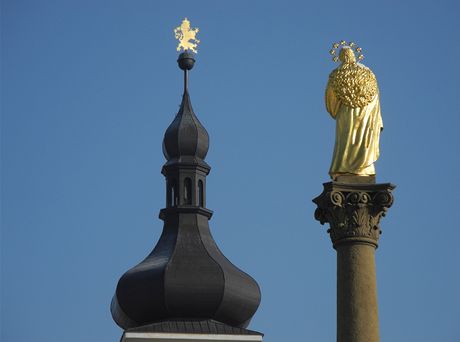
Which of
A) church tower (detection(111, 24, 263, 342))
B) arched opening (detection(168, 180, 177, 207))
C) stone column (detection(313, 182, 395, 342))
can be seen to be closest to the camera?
stone column (detection(313, 182, 395, 342))

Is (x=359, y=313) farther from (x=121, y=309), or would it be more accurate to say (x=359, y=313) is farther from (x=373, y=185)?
(x=121, y=309)

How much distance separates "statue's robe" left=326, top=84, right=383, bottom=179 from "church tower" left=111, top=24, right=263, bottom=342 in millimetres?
34980

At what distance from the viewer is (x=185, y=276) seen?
219 feet

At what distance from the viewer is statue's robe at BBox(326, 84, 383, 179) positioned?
30.7 meters

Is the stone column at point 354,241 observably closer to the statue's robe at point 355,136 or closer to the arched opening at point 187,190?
the statue's robe at point 355,136

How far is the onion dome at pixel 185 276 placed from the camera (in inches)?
2613

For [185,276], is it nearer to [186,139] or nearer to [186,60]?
[186,139]

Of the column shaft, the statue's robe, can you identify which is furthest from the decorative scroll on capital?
the statue's robe

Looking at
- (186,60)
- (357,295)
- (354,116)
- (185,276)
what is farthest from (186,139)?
(357,295)

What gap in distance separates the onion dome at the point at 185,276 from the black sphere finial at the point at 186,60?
4754 millimetres

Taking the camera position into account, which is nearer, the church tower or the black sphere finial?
the church tower

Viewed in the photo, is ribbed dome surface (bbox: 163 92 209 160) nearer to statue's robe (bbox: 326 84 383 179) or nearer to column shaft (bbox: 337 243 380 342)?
statue's robe (bbox: 326 84 383 179)

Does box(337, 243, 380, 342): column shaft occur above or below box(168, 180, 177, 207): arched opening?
below

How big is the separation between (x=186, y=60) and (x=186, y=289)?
453 inches
